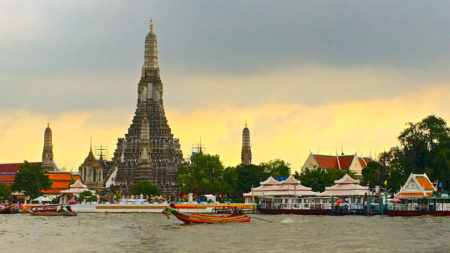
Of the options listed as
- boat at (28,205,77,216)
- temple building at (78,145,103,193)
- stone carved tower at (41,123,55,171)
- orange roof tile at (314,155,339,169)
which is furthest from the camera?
stone carved tower at (41,123,55,171)

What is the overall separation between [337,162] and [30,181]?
7148cm

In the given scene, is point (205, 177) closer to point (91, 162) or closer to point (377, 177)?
point (377, 177)

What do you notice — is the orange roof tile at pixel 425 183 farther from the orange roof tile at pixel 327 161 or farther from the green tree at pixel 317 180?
the orange roof tile at pixel 327 161

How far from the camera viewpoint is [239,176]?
148 meters

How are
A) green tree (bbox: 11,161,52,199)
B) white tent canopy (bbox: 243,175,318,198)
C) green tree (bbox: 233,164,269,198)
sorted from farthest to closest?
green tree (bbox: 233,164,269,198), green tree (bbox: 11,161,52,199), white tent canopy (bbox: 243,175,318,198)

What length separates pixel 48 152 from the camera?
191 meters

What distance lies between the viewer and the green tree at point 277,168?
151 m

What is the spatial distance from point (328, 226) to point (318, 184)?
57.6 m

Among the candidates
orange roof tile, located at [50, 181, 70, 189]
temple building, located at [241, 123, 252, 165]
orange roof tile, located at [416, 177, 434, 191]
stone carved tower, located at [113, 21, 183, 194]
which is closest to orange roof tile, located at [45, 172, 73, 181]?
orange roof tile, located at [50, 181, 70, 189]

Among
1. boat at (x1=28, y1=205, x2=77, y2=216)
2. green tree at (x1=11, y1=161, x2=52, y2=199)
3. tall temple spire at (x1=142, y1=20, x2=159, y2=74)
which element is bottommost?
boat at (x1=28, y1=205, x2=77, y2=216)

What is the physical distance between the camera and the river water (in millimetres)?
56500

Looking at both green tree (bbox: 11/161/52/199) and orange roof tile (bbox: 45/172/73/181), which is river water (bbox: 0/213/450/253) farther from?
orange roof tile (bbox: 45/172/73/181)

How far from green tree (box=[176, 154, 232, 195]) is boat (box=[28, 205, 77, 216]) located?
24.0 meters

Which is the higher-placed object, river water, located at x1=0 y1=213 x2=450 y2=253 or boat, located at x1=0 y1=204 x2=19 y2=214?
boat, located at x1=0 y1=204 x2=19 y2=214
